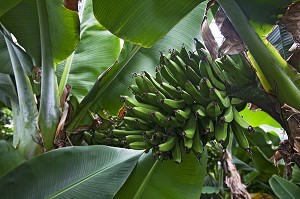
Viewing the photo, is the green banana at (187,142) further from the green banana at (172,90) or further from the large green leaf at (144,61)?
the large green leaf at (144,61)

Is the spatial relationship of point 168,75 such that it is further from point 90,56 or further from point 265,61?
point 90,56

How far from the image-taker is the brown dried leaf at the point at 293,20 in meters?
0.80

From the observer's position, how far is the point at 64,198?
1020mm

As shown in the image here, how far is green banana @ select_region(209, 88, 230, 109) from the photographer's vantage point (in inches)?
33.5

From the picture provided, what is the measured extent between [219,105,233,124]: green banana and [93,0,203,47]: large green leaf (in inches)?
10.1

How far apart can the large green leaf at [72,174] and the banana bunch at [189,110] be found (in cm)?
18

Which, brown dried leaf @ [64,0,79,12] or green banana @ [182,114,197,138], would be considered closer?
green banana @ [182,114,197,138]

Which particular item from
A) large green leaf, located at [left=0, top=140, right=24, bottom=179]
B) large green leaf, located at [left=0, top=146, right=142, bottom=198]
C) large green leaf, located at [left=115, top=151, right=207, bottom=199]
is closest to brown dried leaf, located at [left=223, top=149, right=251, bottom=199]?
large green leaf, located at [left=115, top=151, right=207, bottom=199]

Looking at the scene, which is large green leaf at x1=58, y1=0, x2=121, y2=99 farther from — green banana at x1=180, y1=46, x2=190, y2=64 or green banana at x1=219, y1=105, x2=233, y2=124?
green banana at x1=219, y1=105, x2=233, y2=124

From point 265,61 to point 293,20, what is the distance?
0.12 meters

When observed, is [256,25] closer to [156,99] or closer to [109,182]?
[156,99]

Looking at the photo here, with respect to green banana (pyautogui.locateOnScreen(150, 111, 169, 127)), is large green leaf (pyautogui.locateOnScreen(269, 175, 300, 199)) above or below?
below

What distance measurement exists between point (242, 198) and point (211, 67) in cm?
54

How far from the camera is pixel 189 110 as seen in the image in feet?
2.94
